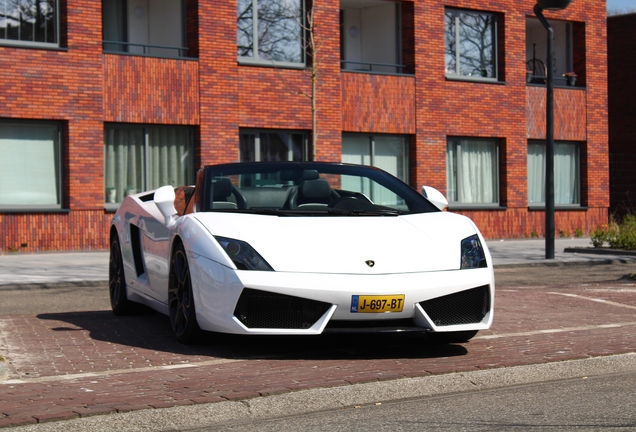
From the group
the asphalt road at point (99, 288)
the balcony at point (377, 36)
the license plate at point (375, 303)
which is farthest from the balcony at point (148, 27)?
the license plate at point (375, 303)

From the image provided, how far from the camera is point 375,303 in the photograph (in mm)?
6355

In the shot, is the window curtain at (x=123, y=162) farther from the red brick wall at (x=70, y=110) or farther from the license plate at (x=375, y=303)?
the license plate at (x=375, y=303)

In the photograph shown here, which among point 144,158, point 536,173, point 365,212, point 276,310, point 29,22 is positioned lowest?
point 276,310

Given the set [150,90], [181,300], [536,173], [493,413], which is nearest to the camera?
[493,413]

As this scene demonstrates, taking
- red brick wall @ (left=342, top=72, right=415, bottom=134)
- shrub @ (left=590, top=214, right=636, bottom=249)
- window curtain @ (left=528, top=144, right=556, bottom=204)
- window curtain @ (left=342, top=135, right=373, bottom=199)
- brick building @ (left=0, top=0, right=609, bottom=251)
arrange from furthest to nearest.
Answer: window curtain @ (left=528, top=144, right=556, bottom=204) → window curtain @ (left=342, top=135, right=373, bottom=199) → red brick wall @ (left=342, top=72, right=415, bottom=134) → brick building @ (left=0, top=0, right=609, bottom=251) → shrub @ (left=590, top=214, right=636, bottom=249)

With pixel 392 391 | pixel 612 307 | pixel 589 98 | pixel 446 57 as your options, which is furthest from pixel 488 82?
pixel 392 391

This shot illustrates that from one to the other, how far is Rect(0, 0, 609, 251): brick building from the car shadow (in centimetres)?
1374

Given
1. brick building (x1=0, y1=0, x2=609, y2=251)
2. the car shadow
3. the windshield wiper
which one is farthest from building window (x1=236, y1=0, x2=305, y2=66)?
the windshield wiper

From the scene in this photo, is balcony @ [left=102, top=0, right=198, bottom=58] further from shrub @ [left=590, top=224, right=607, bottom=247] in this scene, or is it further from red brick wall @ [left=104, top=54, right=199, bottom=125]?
shrub @ [left=590, top=224, right=607, bottom=247]

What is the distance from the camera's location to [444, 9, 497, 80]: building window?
26891 mm

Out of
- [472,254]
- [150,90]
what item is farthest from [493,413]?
[150,90]

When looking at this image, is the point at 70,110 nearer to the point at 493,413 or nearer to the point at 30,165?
the point at 30,165

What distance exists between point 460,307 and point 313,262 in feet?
3.34

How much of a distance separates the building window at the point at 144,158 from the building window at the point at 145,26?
1.79 meters
